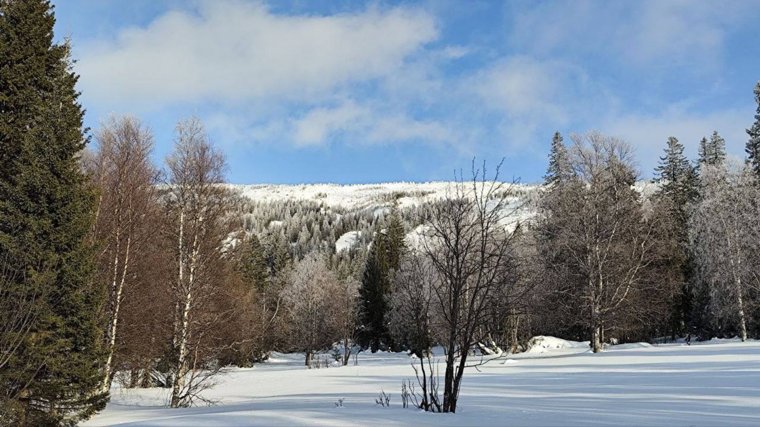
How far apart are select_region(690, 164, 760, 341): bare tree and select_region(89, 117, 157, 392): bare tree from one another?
95.1 ft

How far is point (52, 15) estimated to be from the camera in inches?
514

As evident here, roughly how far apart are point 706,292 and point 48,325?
37.7m

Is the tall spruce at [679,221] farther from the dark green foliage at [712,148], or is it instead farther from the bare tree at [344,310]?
the bare tree at [344,310]

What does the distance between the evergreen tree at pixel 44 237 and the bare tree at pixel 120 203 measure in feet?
12.9

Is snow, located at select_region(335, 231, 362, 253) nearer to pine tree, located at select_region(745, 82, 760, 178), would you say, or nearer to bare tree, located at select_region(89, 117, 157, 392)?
pine tree, located at select_region(745, 82, 760, 178)

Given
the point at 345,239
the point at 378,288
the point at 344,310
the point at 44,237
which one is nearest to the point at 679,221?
the point at 344,310

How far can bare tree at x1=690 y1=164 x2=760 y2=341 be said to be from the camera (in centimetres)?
2884

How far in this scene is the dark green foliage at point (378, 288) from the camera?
60.3m

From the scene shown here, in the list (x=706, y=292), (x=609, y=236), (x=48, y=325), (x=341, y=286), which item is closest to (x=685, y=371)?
(x=609, y=236)

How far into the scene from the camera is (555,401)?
9242 mm

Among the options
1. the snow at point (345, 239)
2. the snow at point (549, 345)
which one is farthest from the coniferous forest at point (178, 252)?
the snow at point (345, 239)

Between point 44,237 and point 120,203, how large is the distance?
522 cm

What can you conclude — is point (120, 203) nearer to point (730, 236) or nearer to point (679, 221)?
point (730, 236)

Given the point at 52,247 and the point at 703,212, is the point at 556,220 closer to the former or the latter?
the point at 703,212
